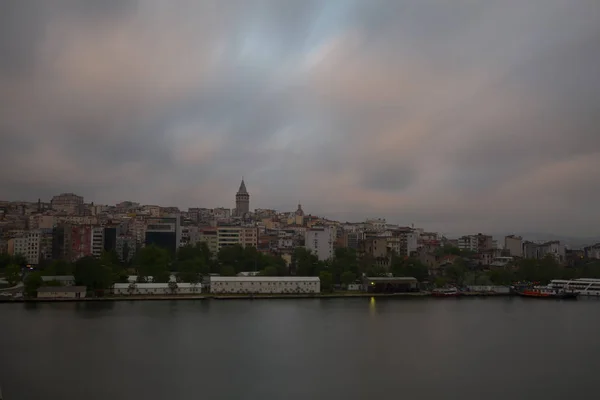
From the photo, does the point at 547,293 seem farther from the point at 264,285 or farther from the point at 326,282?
the point at 264,285

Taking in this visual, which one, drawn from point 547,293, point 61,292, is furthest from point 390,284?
point 61,292

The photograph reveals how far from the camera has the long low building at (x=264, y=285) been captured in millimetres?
13344

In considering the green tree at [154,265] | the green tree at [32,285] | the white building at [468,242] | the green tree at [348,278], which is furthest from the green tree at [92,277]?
the white building at [468,242]

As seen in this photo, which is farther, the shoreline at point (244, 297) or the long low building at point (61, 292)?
the long low building at point (61, 292)

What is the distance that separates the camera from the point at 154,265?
48.9 ft

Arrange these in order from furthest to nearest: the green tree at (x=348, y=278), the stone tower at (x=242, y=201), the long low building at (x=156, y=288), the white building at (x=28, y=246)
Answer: the stone tower at (x=242, y=201), the white building at (x=28, y=246), the green tree at (x=348, y=278), the long low building at (x=156, y=288)

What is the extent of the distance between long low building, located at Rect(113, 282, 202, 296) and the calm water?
1.98 meters

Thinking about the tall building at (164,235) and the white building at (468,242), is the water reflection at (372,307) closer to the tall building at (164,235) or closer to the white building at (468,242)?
the tall building at (164,235)

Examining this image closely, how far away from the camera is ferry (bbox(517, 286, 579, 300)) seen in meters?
14.2

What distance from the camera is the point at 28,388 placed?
5.02m

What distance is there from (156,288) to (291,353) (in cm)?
711

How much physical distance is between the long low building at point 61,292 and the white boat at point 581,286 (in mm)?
11933

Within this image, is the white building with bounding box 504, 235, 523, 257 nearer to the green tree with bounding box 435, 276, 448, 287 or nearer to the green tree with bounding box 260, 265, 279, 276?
the green tree with bounding box 435, 276, 448, 287

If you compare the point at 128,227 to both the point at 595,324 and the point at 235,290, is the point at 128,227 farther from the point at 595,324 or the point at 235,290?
the point at 595,324
